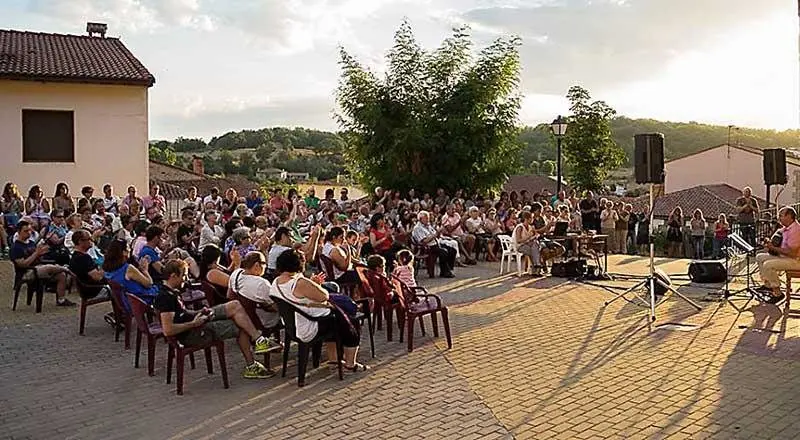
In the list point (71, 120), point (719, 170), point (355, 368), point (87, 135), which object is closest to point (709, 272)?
point (355, 368)

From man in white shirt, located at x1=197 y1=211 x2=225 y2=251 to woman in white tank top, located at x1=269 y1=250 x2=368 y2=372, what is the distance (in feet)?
15.5

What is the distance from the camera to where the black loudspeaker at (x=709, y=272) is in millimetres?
12242

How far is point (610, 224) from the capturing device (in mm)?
18297

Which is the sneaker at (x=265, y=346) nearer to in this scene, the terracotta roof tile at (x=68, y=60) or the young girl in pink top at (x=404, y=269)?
the young girl in pink top at (x=404, y=269)

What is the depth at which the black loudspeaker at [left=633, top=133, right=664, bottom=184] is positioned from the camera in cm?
962

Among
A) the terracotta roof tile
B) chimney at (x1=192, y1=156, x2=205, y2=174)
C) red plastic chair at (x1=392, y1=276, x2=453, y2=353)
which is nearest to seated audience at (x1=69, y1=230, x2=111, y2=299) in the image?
red plastic chair at (x1=392, y1=276, x2=453, y2=353)

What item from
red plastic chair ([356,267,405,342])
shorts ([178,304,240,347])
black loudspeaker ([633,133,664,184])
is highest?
black loudspeaker ([633,133,664,184])

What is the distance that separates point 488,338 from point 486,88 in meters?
12.9

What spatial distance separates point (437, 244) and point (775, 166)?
618 centimetres

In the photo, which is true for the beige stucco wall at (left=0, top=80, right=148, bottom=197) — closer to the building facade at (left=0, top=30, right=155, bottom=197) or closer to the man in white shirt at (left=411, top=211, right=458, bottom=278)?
the building facade at (left=0, top=30, right=155, bottom=197)

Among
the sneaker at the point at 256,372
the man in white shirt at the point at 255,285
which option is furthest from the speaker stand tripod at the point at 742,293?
the sneaker at the point at 256,372

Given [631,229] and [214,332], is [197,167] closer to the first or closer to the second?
[631,229]

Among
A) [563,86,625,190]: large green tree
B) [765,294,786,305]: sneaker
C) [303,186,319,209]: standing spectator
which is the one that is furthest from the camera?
[563,86,625,190]: large green tree

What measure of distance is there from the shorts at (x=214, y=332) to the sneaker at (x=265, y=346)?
202mm
